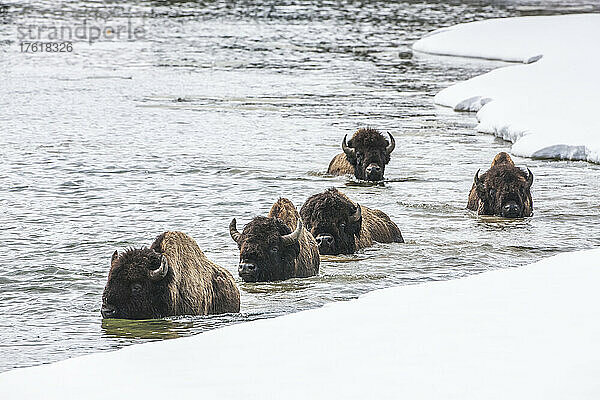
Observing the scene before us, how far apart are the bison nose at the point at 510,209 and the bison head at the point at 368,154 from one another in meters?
3.42

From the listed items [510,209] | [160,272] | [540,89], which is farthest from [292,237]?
[540,89]

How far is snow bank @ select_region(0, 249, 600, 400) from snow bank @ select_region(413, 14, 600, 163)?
474 inches

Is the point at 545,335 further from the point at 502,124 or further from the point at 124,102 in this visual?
the point at 124,102

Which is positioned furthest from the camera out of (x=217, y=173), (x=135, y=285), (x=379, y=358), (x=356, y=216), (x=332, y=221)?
(x=217, y=173)

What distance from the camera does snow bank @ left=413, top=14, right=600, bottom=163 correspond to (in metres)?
21.0

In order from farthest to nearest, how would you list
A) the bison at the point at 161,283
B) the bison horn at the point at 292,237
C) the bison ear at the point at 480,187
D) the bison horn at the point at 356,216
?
the bison ear at the point at 480,187 < the bison horn at the point at 356,216 < the bison horn at the point at 292,237 < the bison at the point at 161,283

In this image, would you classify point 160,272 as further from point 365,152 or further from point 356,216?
point 365,152

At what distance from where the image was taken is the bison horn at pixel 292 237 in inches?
447

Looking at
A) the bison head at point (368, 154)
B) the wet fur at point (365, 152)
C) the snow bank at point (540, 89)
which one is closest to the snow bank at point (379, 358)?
the bison head at point (368, 154)

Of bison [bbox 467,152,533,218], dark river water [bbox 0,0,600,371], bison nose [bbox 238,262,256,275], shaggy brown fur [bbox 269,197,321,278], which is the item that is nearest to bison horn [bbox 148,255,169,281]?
dark river water [bbox 0,0,600,371]

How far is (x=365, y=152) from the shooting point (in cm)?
1823

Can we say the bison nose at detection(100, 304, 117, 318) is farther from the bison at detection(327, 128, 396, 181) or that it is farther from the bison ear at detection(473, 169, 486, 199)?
the bison at detection(327, 128, 396, 181)

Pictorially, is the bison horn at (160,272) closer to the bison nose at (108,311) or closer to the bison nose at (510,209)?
the bison nose at (108,311)

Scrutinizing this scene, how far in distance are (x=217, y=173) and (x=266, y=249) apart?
7.40 m
